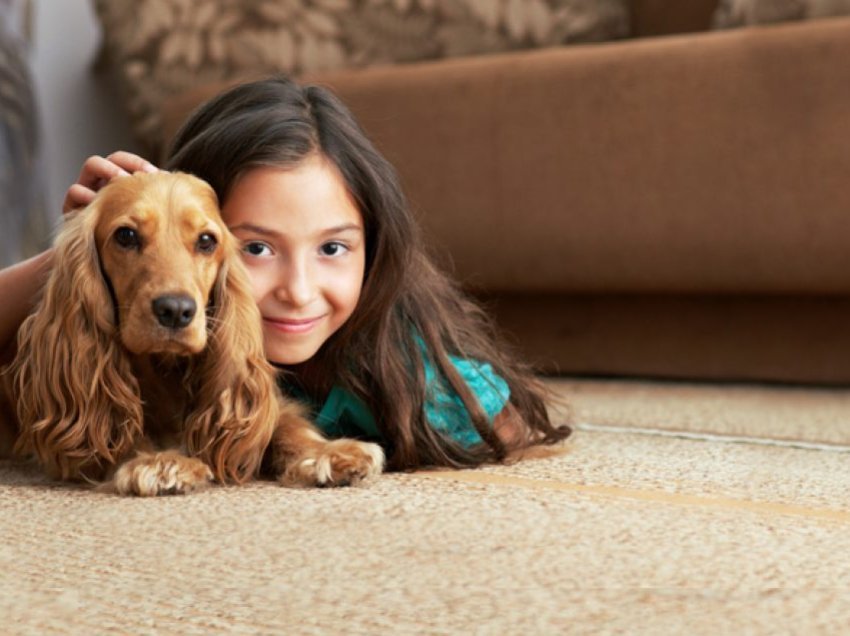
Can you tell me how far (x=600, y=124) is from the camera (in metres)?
2.08

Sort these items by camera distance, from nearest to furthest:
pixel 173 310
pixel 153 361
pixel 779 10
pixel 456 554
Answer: pixel 456 554
pixel 173 310
pixel 153 361
pixel 779 10

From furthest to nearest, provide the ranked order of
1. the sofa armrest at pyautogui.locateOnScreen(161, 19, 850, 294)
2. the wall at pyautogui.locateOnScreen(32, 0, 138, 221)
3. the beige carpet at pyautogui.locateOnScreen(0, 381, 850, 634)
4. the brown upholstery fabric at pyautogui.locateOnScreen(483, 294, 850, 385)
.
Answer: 1. the wall at pyautogui.locateOnScreen(32, 0, 138, 221)
2. the brown upholstery fabric at pyautogui.locateOnScreen(483, 294, 850, 385)
3. the sofa armrest at pyautogui.locateOnScreen(161, 19, 850, 294)
4. the beige carpet at pyautogui.locateOnScreen(0, 381, 850, 634)

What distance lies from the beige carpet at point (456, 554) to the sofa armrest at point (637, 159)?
75cm

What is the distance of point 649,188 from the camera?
6.72 ft

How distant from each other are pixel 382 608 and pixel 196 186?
0.57 meters

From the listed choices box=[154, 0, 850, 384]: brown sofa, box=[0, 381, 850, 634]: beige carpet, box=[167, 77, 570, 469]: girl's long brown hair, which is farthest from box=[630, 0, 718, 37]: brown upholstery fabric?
box=[0, 381, 850, 634]: beige carpet

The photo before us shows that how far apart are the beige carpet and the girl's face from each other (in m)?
0.20

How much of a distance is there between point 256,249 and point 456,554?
0.50 metres

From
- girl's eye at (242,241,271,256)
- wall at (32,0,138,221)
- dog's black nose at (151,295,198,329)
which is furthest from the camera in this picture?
wall at (32,0,138,221)

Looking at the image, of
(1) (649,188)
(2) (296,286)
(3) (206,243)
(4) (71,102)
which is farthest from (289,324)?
(4) (71,102)

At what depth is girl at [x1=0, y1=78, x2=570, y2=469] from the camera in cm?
126

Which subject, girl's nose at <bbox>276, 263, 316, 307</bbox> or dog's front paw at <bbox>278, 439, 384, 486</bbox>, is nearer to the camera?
dog's front paw at <bbox>278, 439, 384, 486</bbox>

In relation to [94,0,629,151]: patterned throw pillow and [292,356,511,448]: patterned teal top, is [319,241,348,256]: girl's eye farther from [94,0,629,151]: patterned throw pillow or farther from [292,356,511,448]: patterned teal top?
[94,0,629,151]: patterned throw pillow

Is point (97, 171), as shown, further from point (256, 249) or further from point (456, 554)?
point (456, 554)
